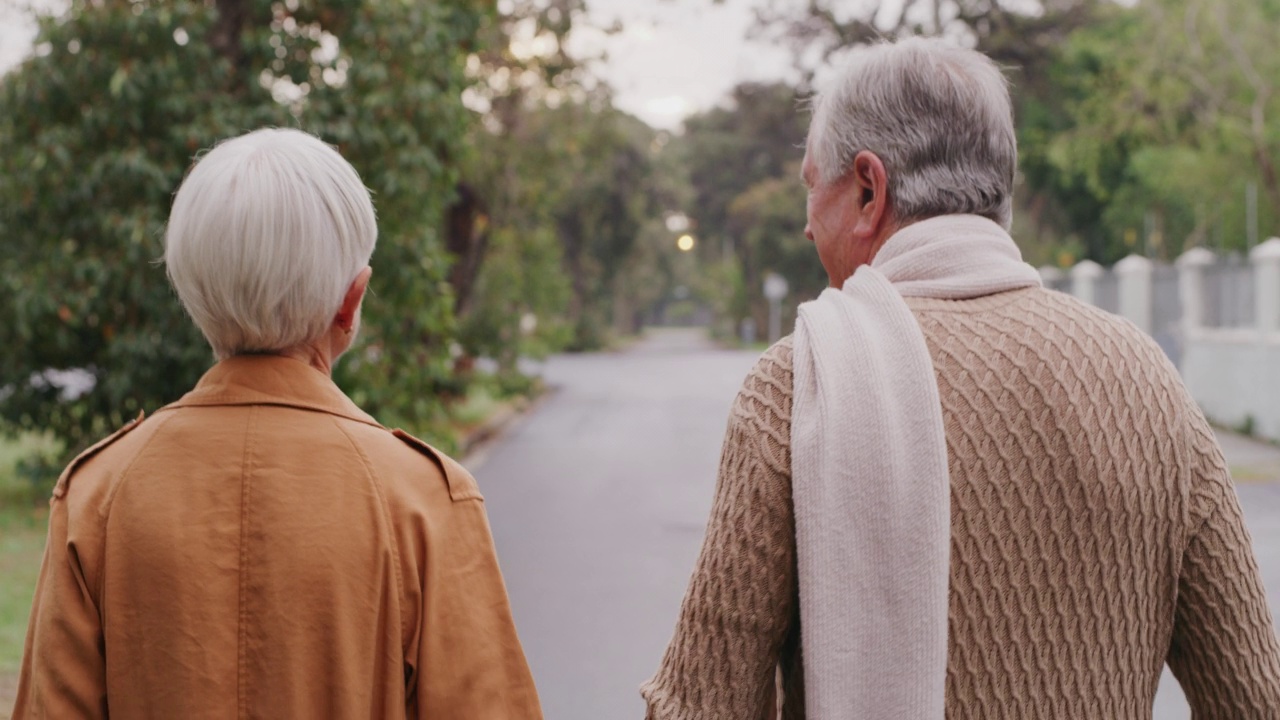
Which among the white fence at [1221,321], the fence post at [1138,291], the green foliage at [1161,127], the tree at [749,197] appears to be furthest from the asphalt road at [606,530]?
the tree at [749,197]

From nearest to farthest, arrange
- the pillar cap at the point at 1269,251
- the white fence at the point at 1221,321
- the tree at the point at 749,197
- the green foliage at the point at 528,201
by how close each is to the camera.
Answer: the pillar cap at the point at 1269,251 < the white fence at the point at 1221,321 < the green foliage at the point at 528,201 < the tree at the point at 749,197

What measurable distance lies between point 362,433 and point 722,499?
0.53m

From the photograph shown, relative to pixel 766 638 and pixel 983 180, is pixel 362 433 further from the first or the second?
pixel 983 180

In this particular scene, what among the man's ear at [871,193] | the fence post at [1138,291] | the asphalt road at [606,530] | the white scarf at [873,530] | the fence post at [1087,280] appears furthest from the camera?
the fence post at [1087,280]

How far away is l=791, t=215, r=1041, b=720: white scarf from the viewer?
1709 millimetres

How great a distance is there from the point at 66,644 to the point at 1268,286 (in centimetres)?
1695

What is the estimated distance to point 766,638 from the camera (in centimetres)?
181

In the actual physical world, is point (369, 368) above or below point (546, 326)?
above

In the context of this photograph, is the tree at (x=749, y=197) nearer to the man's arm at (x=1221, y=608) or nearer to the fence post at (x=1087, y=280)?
the fence post at (x=1087, y=280)

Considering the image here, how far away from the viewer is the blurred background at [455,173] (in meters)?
9.62

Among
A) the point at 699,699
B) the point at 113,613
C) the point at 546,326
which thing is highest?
the point at 113,613

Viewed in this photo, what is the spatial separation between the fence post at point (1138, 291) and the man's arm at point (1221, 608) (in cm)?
1983

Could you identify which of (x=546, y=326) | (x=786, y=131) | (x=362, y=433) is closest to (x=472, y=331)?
(x=546, y=326)

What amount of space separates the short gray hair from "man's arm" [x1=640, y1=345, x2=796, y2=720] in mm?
321
